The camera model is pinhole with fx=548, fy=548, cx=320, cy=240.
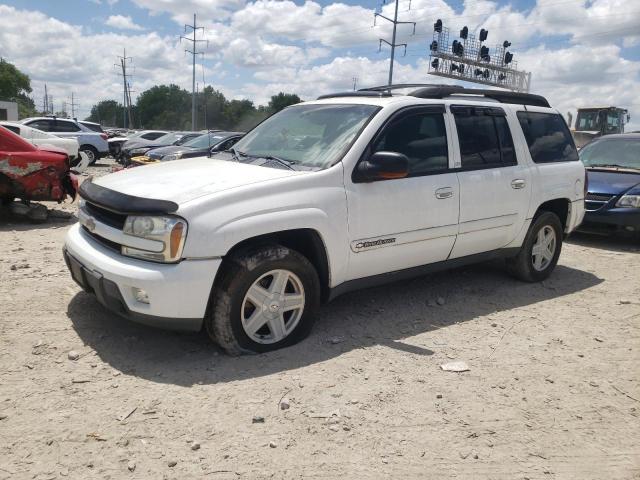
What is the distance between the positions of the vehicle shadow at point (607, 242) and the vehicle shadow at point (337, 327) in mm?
2344

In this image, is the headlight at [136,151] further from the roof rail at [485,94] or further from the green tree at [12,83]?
the green tree at [12,83]

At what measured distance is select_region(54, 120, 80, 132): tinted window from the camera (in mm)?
19562

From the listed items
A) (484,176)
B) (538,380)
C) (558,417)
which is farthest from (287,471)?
(484,176)

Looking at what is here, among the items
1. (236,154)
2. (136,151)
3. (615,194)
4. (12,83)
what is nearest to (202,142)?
(136,151)

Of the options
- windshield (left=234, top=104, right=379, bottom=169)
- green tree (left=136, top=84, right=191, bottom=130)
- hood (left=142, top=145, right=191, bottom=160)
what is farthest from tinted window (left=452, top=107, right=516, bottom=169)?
green tree (left=136, top=84, right=191, bottom=130)

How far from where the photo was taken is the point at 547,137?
5.61 metres

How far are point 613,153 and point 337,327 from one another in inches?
274

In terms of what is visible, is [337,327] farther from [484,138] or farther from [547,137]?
[547,137]

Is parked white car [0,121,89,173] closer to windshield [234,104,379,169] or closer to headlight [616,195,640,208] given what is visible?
windshield [234,104,379,169]

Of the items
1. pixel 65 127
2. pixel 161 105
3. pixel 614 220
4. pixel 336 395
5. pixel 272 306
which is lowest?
pixel 336 395

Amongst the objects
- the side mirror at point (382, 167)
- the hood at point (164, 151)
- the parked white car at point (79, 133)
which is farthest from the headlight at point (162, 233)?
the parked white car at point (79, 133)

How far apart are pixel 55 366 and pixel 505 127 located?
4227 millimetres

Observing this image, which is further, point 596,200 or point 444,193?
point 596,200

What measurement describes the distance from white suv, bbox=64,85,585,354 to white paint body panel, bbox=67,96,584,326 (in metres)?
0.01
